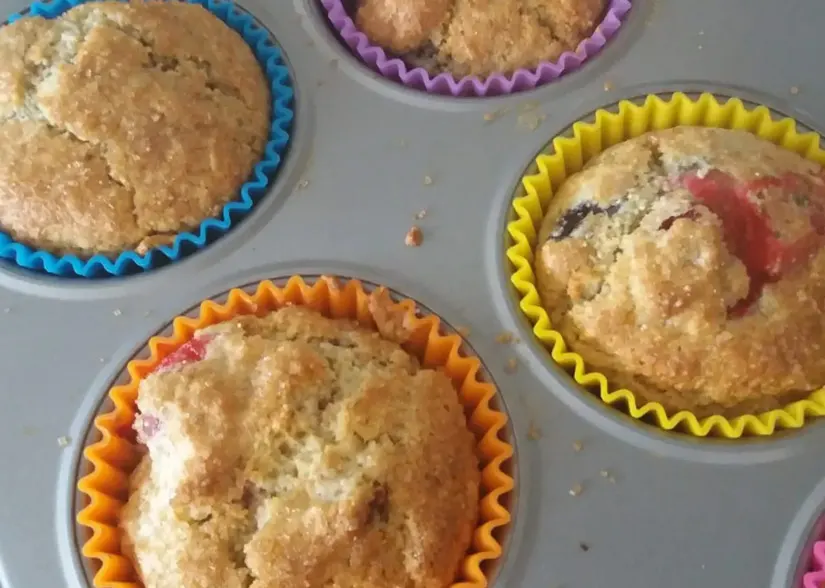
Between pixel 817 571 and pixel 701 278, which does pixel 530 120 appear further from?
pixel 817 571

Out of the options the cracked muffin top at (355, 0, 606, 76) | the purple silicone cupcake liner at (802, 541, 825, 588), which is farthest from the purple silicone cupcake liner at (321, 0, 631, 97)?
the purple silicone cupcake liner at (802, 541, 825, 588)

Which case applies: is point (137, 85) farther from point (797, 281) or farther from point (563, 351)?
point (797, 281)

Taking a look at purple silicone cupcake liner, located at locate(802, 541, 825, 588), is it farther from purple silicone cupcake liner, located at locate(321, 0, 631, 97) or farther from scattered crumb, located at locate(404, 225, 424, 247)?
purple silicone cupcake liner, located at locate(321, 0, 631, 97)

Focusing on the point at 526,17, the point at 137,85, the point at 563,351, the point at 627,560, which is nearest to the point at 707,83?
the point at 526,17

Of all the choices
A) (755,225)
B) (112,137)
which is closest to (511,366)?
(755,225)

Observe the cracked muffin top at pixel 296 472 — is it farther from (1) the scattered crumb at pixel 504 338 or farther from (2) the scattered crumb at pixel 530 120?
(2) the scattered crumb at pixel 530 120

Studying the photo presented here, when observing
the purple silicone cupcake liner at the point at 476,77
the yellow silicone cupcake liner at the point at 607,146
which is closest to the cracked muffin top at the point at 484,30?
the purple silicone cupcake liner at the point at 476,77
